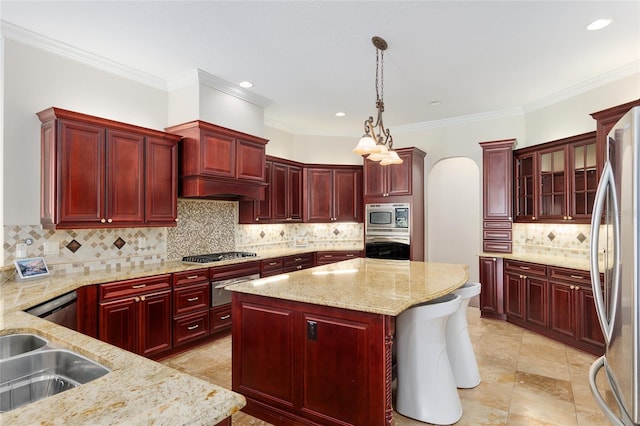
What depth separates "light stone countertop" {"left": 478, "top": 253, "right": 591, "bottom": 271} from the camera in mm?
3842

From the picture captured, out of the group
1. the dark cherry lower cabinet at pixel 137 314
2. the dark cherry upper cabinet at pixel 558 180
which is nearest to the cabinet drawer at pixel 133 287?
the dark cherry lower cabinet at pixel 137 314

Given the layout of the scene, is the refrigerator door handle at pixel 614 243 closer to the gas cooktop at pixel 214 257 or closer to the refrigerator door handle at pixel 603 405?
the refrigerator door handle at pixel 603 405

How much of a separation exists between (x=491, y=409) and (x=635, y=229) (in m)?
1.93

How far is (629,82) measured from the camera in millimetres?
3781

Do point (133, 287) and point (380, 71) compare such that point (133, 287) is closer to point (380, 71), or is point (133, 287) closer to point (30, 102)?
point (30, 102)

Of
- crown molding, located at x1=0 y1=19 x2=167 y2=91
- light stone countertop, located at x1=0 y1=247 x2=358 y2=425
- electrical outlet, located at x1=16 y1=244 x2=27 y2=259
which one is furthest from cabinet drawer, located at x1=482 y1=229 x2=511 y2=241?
electrical outlet, located at x1=16 y1=244 x2=27 y2=259

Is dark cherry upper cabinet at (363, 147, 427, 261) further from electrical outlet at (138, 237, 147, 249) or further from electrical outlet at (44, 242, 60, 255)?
electrical outlet at (44, 242, 60, 255)

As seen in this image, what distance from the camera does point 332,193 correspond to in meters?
6.16

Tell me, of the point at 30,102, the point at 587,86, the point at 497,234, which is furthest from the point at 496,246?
the point at 30,102

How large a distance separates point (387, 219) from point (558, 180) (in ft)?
7.82

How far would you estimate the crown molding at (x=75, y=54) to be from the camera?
2957 millimetres

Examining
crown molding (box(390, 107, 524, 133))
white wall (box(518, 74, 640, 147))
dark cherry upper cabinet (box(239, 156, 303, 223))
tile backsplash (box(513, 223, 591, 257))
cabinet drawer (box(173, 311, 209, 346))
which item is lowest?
cabinet drawer (box(173, 311, 209, 346))

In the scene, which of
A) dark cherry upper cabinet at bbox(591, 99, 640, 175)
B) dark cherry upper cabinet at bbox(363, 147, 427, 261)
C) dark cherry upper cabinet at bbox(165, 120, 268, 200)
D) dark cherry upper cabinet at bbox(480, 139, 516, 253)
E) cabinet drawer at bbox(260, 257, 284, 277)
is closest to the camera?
dark cherry upper cabinet at bbox(591, 99, 640, 175)

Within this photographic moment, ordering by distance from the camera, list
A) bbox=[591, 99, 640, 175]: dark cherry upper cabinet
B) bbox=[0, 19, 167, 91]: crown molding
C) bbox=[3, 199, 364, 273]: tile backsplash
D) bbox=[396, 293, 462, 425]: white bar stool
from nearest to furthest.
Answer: bbox=[396, 293, 462, 425]: white bar stool → bbox=[0, 19, 167, 91]: crown molding → bbox=[3, 199, 364, 273]: tile backsplash → bbox=[591, 99, 640, 175]: dark cherry upper cabinet
